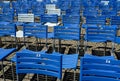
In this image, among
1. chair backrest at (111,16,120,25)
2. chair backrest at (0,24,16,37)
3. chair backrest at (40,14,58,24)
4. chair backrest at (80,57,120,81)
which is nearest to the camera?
chair backrest at (80,57,120,81)

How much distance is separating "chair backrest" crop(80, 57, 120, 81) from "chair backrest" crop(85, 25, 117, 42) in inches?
101

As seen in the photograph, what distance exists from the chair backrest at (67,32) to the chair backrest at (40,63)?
2343 millimetres

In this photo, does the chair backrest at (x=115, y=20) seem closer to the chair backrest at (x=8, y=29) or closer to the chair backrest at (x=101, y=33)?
the chair backrest at (x=101, y=33)

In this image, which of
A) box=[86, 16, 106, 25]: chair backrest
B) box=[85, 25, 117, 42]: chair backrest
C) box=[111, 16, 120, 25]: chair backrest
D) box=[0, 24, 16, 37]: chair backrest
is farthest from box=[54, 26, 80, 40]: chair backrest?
box=[111, 16, 120, 25]: chair backrest

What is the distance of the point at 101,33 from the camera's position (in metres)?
6.37

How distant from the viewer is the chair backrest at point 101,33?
623 centimetres

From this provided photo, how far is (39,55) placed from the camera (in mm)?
4074

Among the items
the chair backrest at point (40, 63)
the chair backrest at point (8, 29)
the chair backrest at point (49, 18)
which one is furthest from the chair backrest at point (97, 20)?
the chair backrest at point (40, 63)

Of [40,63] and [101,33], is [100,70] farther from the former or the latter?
[101,33]

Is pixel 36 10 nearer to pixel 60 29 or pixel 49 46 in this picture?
pixel 49 46

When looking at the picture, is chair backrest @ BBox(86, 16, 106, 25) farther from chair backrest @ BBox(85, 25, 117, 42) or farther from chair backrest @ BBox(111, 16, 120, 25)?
chair backrest @ BBox(85, 25, 117, 42)

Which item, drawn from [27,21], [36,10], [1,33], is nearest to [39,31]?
[1,33]

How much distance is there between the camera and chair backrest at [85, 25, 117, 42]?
623 centimetres

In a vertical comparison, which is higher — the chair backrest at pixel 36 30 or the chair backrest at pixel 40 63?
the chair backrest at pixel 36 30
